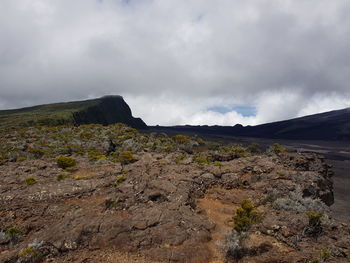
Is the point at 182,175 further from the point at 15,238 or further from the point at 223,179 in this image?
the point at 15,238

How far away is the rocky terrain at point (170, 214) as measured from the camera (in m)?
9.99

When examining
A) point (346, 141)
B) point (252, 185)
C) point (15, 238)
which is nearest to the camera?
point (15, 238)

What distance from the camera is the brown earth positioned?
394 inches

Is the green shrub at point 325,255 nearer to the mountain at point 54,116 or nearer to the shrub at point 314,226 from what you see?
the shrub at point 314,226

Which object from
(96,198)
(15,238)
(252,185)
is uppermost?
(252,185)

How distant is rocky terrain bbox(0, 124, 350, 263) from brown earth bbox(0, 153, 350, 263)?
5cm

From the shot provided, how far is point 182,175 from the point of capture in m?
18.1

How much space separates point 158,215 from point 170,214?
663 mm

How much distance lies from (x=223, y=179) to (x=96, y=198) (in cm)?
986

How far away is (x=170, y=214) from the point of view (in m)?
12.4

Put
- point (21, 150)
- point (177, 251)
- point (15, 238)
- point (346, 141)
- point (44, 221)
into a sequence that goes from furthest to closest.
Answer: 1. point (346, 141)
2. point (21, 150)
3. point (44, 221)
4. point (15, 238)
5. point (177, 251)

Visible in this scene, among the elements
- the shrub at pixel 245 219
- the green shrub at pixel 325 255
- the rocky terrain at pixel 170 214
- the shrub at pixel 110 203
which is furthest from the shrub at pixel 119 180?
the green shrub at pixel 325 255

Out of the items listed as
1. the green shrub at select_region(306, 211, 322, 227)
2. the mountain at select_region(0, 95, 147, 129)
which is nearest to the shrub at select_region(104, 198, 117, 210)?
the green shrub at select_region(306, 211, 322, 227)

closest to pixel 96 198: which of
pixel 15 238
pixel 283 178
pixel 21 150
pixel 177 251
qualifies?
pixel 15 238
